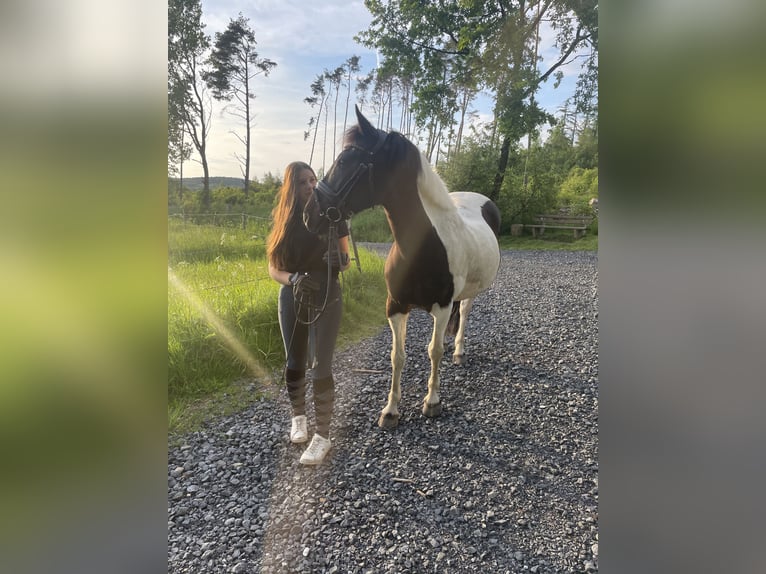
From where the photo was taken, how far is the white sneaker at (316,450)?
1.85 metres

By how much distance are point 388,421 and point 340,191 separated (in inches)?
50.3

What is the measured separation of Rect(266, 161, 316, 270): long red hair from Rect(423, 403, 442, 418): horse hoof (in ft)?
3.78

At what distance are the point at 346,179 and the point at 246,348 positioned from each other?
1.19 meters

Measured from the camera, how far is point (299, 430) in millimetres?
1991

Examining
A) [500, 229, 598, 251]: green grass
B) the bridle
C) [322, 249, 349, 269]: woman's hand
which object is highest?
the bridle

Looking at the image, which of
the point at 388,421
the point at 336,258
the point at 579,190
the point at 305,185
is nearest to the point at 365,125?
the point at 305,185

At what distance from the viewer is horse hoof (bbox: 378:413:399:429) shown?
6.76 ft

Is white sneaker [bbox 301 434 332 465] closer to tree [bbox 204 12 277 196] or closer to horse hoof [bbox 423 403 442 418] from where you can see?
horse hoof [bbox 423 403 442 418]

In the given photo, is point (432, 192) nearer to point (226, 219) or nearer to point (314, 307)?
point (314, 307)

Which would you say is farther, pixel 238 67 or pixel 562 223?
pixel 562 223
